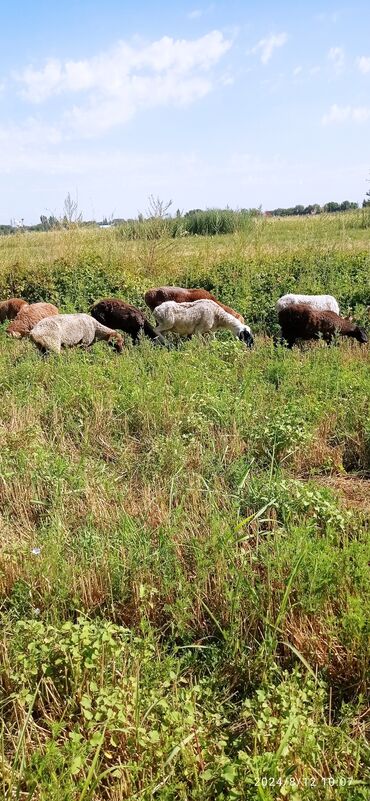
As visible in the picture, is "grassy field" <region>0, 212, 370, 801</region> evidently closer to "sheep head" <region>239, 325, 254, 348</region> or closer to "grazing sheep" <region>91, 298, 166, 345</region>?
"sheep head" <region>239, 325, 254, 348</region>

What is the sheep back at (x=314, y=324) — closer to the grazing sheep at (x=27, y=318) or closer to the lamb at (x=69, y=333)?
the lamb at (x=69, y=333)

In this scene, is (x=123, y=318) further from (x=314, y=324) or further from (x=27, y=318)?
(x=314, y=324)

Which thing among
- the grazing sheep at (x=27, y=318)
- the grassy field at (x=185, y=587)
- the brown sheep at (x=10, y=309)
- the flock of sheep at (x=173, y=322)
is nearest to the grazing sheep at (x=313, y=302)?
the flock of sheep at (x=173, y=322)

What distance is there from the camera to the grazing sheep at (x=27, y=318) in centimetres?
936

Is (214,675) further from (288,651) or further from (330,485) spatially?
(330,485)

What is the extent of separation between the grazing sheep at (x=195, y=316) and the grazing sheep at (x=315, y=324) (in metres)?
0.89

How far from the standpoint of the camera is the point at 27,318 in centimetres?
963

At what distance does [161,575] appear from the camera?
3.51m

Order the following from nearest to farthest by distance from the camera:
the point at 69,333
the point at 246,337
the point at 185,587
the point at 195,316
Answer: the point at 185,587, the point at 69,333, the point at 246,337, the point at 195,316

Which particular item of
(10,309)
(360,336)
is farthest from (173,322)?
(10,309)

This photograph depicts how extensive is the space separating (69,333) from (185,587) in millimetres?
6202

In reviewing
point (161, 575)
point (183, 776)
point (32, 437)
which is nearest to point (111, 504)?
point (161, 575)

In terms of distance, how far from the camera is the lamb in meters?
8.63

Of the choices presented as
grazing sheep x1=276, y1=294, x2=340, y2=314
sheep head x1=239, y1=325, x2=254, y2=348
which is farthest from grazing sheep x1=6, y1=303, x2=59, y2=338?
grazing sheep x1=276, y1=294, x2=340, y2=314
